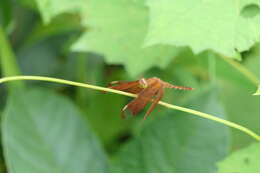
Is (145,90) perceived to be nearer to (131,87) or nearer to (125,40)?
(131,87)

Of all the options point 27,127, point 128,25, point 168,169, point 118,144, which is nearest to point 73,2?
point 128,25

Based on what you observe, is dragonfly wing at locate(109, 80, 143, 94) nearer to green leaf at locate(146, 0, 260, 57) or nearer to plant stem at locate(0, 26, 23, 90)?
green leaf at locate(146, 0, 260, 57)

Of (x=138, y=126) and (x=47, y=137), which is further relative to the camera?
(x=138, y=126)

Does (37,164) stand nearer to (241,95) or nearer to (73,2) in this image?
(73,2)

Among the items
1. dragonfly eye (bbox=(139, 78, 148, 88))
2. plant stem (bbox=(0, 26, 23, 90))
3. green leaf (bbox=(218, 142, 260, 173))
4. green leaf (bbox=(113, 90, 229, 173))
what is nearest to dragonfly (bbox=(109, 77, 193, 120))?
dragonfly eye (bbox=(139, 78, 148, 88))

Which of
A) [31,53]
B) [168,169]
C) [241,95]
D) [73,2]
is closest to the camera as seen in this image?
[168,169]

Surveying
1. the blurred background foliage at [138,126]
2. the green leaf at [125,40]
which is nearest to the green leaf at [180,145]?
the blurred background foliage at [138,126]

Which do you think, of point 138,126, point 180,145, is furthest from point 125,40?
point 138,126
